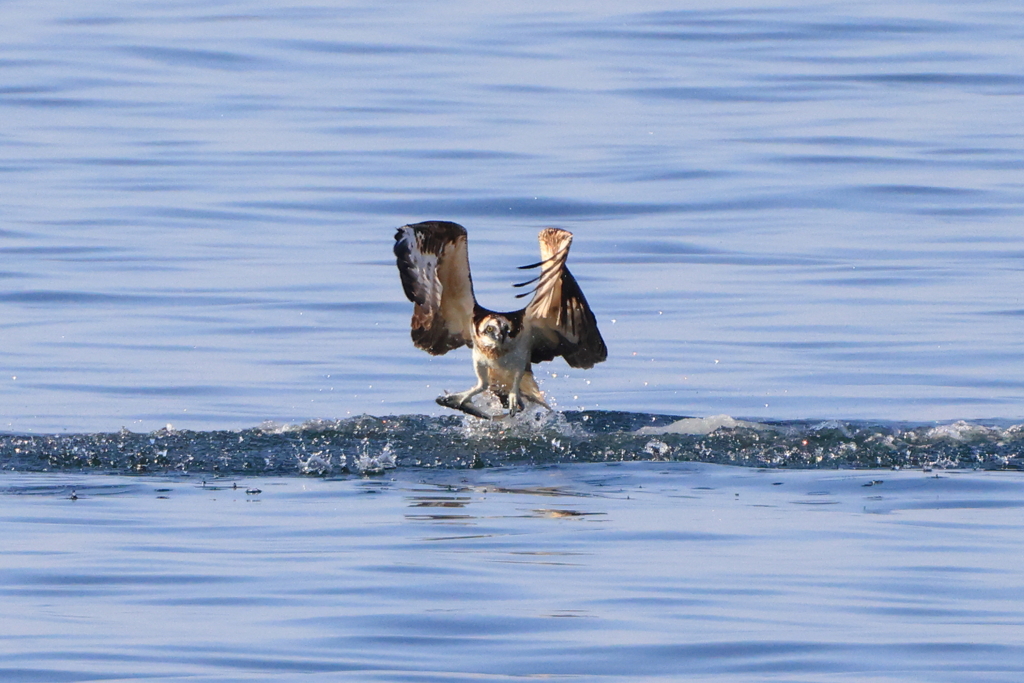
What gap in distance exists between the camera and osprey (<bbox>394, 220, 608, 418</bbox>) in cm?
1344

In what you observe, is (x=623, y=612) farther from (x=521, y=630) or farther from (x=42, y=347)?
(x=42, y=347)

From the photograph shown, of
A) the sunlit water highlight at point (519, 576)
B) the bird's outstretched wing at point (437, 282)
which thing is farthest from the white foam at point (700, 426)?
the bird's outstretched wing at point (437, 282)

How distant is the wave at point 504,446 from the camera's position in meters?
12.9

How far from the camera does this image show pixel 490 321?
14008 mm

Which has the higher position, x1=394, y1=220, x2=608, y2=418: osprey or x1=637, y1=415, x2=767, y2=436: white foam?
x1=394, y1=220, x2=608, y2=418: osprey

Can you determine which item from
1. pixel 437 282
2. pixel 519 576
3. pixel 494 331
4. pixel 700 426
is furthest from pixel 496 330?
pixel 519 576

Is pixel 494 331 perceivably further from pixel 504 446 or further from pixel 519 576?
pixel 519 576

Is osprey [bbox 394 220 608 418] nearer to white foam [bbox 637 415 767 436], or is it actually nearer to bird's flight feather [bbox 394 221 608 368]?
bird's flight feather [bbox 394 221 608 368]

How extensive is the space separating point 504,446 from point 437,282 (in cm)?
116

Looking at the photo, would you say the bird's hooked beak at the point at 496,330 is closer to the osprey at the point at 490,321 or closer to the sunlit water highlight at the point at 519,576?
the osprey at the point at 490,321

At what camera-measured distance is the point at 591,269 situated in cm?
2205

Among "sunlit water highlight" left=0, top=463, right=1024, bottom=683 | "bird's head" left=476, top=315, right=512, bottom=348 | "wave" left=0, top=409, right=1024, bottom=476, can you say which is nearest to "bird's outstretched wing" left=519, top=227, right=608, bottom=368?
"bird's head" left=476, top=315, right=512, bottom=348

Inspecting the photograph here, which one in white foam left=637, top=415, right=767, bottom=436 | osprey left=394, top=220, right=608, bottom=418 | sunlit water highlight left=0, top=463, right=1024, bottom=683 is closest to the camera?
sunlit water highlight left=0, top=463, right=1024, bottom=683

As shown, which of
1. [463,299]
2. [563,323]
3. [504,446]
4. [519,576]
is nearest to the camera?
[519,576]
